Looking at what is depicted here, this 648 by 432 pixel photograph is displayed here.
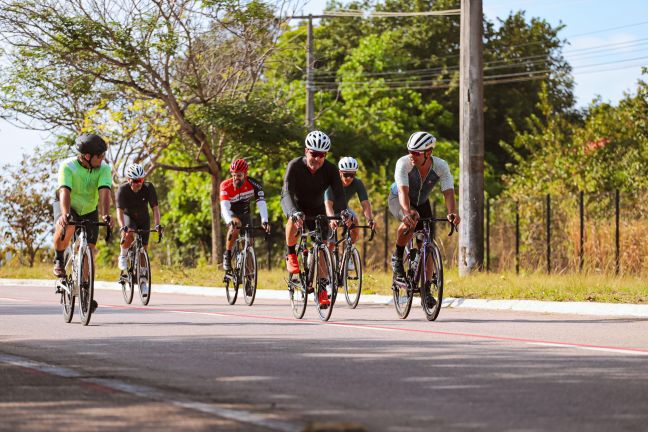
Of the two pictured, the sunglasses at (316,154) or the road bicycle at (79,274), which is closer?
the road bicycle at (79,274)

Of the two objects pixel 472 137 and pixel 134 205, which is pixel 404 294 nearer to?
pixel 134 205

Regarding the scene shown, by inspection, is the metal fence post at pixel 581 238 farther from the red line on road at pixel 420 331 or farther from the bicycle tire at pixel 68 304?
the bicycle tire at pixel 68 304

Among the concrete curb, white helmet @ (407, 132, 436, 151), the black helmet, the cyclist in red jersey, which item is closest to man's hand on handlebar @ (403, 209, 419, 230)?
white helmet @ (407, 132, 436, 151)

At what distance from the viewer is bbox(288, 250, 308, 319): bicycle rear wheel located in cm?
1322

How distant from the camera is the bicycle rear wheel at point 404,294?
12672 millimetres

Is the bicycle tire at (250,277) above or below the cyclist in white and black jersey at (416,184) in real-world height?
below

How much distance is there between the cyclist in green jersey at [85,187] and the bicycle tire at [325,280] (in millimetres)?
2230

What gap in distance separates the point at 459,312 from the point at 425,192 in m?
2.35

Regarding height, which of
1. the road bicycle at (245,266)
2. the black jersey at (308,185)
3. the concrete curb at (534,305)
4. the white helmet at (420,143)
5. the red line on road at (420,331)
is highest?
the white helmet at (420,143)

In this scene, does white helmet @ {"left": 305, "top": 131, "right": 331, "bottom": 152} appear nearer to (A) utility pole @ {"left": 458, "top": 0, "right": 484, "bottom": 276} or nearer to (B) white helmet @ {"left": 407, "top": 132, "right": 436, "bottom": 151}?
(B) white helmet @ {"left": 407, "top": 132, "right": 436, "bottom": 151}

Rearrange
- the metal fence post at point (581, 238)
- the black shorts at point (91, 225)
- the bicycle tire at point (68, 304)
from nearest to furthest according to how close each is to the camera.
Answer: the black shorts at point (91, 225)
the bicycle tire at point (68, 304)
the metal fence post at point (581, 238)

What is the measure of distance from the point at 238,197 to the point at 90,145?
4.37 m

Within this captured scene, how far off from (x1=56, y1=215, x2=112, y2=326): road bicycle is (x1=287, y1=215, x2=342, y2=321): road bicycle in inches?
85.2

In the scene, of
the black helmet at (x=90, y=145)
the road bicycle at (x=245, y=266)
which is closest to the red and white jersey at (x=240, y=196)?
the road bicycle at (x=245, y=266)
